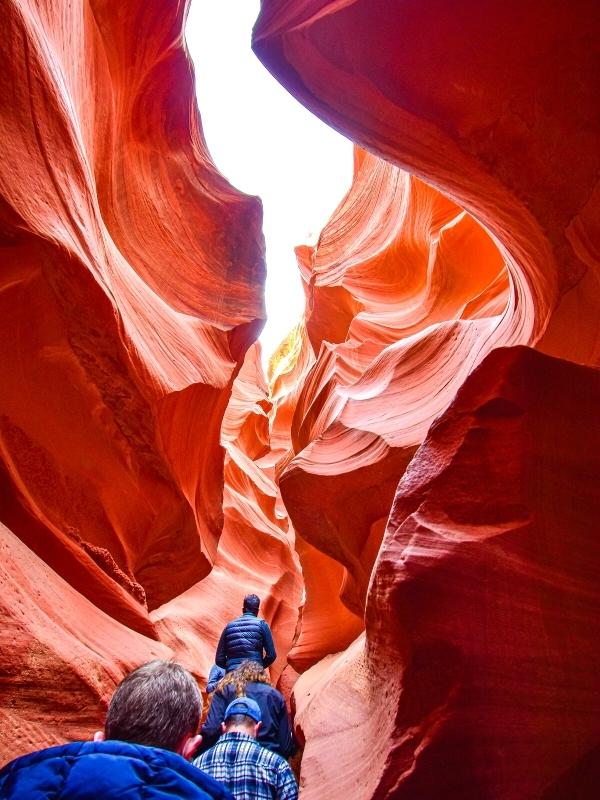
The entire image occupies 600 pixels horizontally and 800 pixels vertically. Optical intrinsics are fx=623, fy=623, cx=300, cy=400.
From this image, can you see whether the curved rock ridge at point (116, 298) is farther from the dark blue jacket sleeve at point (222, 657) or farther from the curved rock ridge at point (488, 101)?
the curved rock ridge at point (488, 101)

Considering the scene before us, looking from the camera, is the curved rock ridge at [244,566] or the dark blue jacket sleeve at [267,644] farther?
the curved rock ridge at [244,566]

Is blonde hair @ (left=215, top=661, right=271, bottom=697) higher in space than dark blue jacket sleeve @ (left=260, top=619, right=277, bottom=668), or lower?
higher

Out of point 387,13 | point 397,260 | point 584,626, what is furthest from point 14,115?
point 397,260

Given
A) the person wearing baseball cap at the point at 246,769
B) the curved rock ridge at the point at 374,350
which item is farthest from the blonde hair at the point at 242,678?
the curved rock ridge at the point at 374,350

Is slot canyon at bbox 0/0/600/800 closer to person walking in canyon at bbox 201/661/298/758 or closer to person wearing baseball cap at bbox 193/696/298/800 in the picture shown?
person walking in canyon at bbox 201/661/298/758

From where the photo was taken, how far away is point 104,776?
140 centimetres

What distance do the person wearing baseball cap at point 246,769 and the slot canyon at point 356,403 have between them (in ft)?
1.04

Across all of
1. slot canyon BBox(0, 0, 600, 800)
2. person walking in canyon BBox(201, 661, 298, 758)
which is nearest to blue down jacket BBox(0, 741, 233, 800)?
slot canyon BBox(0, 0, 600, 800)

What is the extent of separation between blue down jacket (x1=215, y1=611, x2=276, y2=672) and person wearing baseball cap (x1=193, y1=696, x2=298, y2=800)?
1.97 m

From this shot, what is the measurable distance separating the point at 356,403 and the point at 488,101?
327cm

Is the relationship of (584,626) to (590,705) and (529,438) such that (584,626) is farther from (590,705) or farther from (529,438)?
(529,438)

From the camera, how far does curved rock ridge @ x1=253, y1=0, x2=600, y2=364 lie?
3064mm

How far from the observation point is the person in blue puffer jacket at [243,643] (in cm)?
487

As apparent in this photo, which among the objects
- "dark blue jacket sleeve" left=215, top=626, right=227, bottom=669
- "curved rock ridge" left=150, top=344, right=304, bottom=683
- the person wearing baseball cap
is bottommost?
"curved rock ridge" left=150, top=344, right=304, bottom=683
